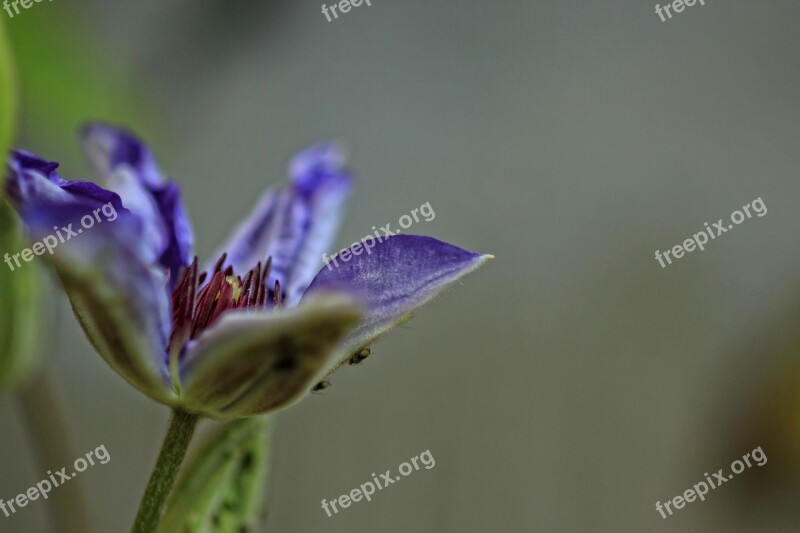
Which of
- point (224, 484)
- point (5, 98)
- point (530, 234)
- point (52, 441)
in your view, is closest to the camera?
point (5, 98)

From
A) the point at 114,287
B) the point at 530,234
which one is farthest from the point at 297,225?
the point at 530,234

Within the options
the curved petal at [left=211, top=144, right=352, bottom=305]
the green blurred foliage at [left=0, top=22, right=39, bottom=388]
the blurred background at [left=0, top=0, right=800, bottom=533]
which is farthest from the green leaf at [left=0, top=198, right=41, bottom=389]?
the blurred background at [left=0, top=0, right=800, bottom=533]

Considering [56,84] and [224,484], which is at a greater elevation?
[56,84]

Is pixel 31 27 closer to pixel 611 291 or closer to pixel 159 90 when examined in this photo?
pixel 159 90

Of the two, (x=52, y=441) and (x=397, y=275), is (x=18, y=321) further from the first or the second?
(x=397, y=275)

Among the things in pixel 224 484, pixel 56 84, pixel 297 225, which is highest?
pixel 56 84

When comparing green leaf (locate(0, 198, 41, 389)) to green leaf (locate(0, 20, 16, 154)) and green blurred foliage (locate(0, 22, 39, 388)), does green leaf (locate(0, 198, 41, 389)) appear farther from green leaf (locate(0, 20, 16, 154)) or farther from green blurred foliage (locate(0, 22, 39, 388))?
green leaf (locate(0, 20, 16, 154))

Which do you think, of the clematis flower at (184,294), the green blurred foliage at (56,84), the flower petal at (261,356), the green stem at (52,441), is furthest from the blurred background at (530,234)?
the flower petal at (261,356)
